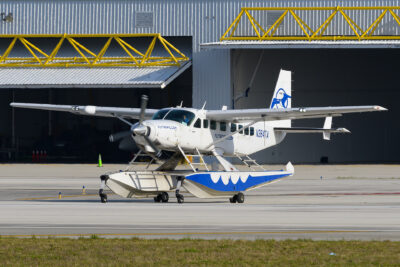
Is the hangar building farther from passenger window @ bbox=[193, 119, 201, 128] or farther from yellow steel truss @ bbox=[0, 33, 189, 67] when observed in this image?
passenger window @ bbox=[193, 119, 201, 128]

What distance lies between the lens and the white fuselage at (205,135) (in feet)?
69.8

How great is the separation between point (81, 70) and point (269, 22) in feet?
40.0

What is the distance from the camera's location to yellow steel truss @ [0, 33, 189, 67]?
Result: 47812 mm

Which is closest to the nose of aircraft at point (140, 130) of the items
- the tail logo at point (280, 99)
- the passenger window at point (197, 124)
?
the passenger window at point (197, 124)

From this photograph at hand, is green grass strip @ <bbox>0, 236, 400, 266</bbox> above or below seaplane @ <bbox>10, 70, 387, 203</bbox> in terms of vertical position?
below

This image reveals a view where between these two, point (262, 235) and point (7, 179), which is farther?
point (7, 179)

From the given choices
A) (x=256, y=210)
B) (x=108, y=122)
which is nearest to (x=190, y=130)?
(x=256, y=210)

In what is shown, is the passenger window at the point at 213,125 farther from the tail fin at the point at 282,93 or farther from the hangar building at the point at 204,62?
the hangar building at the point at 204,62

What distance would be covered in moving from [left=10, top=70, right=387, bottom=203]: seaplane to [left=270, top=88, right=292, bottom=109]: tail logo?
390 cm

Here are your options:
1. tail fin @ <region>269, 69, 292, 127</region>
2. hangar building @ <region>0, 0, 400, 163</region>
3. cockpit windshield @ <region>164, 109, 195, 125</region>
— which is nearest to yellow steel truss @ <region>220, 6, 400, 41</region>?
hangar building @ <region>0, 0, 400, 163</region>

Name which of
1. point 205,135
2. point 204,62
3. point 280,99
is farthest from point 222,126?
point 204,62

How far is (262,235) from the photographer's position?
13.1m

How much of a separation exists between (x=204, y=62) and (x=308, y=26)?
6813 millimetres

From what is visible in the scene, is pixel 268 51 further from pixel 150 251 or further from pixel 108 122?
pixel 150 251
